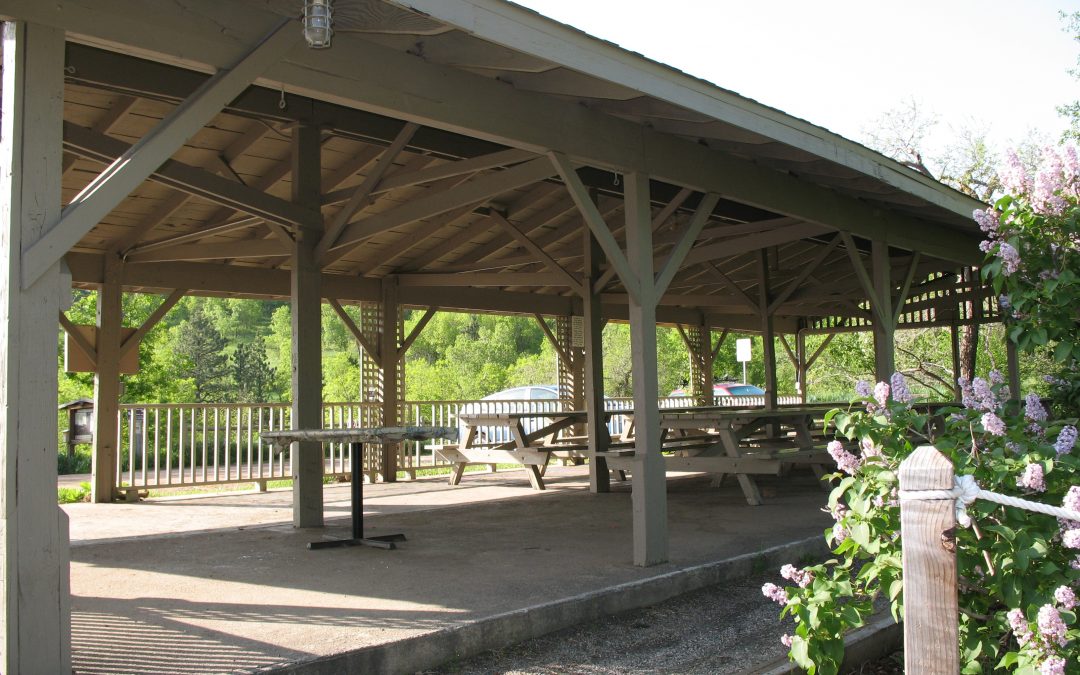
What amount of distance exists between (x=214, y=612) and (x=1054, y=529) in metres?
3.80

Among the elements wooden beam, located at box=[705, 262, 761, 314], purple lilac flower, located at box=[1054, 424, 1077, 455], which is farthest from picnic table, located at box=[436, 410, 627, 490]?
purple lilac flower, located at box=[1054, 424, 1077, 455]

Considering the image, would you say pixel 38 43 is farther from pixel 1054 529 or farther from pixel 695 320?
pixel 695 320

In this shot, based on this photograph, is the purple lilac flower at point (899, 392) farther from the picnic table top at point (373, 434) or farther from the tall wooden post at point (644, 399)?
the picnic table top at point (373, 434)

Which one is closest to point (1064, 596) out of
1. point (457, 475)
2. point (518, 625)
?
point (518, 625)

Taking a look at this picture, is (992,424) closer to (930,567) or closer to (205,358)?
(930,567)

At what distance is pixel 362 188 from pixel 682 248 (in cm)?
263

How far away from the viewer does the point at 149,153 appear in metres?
3.61

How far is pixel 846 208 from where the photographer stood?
8781 mm

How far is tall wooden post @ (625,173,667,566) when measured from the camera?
5.82 meters

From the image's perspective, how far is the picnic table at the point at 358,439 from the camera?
6.08 metres

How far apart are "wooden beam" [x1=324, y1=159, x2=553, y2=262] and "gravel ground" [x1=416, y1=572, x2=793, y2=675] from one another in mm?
2941

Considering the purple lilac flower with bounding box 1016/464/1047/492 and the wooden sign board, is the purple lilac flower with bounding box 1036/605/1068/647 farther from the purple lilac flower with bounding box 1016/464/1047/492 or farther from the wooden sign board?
the wooden sign board

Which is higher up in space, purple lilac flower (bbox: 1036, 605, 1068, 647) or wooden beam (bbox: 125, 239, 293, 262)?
wooden beam (bbox: 125, 239, 293, 262)

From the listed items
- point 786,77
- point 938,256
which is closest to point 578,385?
point 938,256
